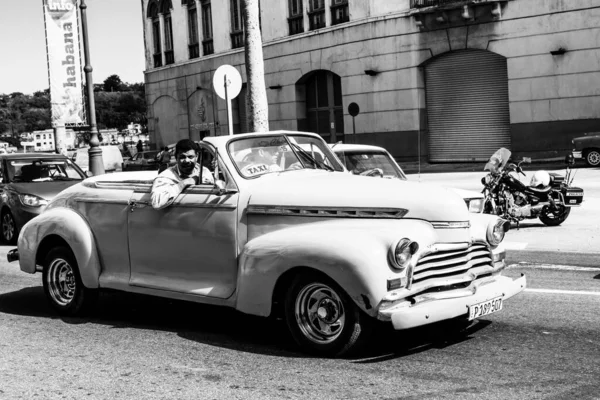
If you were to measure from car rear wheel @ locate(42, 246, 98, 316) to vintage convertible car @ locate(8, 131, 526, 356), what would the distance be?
0.02m

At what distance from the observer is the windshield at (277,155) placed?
24.0 feet

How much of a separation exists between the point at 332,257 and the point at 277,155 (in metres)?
1.69

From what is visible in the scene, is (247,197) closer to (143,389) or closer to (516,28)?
(143,389)

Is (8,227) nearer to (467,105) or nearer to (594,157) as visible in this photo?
(594,157)

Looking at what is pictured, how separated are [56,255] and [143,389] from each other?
3268 millimetres

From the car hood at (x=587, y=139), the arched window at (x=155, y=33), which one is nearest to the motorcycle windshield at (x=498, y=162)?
the car hood at (x=587, y=139)

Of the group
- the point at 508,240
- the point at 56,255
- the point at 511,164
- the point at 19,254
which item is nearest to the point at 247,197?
the point at 56,255

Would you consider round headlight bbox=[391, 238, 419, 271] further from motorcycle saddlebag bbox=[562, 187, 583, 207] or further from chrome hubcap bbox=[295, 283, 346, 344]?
motorcycle saddlebag bbox=[562, 187, 583, 207]

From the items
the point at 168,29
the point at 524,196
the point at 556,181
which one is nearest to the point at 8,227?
the point at 524,196

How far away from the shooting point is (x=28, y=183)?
1608cm

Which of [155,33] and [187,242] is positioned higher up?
[155,33]

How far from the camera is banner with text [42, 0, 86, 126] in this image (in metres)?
31.3

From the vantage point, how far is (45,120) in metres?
132

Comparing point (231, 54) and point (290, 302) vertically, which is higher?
point (231, 54)
